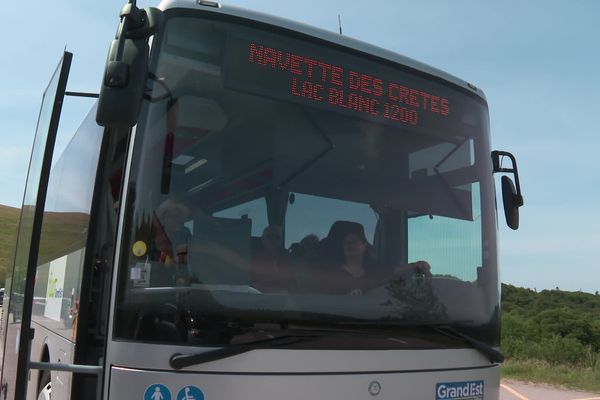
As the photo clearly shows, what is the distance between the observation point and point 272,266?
3.41 metres

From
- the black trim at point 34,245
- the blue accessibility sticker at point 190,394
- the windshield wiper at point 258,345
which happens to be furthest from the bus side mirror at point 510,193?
the black trim at point 34,245

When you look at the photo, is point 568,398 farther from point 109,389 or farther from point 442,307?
point 109,389

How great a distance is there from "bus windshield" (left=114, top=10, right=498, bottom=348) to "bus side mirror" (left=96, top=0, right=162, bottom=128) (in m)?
0.20

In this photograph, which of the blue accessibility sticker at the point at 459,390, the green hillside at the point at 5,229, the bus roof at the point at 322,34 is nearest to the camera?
the bus roof at the point at 322,34

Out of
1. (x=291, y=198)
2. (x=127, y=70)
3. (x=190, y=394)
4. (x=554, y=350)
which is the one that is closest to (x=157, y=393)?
(x=190, y=394)

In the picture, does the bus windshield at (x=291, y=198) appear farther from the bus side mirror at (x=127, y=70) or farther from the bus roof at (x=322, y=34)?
the bus side mirror at (x=127, y=70)

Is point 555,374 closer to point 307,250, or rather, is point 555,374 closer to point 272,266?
point 307,250

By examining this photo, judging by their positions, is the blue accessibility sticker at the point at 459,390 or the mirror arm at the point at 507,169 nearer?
the blue accessibility sticker at the point at 459,390

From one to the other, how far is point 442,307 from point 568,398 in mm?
9850

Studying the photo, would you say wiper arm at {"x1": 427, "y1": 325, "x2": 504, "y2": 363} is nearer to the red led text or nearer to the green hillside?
the red led text

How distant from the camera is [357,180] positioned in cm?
383

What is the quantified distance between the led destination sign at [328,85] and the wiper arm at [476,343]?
4.13 feet

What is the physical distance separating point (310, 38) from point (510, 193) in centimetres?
196

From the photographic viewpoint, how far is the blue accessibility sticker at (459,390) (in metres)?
3.75
